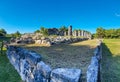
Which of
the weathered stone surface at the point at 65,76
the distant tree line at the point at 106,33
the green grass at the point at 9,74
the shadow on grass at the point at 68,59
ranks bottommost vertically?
the green grass at the point at 9,74

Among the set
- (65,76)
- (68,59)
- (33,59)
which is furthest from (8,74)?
(65,76)

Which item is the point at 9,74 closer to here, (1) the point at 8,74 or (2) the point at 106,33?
(1) the point at 8,74

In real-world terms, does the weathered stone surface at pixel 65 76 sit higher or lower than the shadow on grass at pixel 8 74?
higher

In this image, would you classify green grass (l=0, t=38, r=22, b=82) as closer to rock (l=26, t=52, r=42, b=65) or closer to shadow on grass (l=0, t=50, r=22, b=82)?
shadow on grass (l=0, t=50, r=22, b=82)

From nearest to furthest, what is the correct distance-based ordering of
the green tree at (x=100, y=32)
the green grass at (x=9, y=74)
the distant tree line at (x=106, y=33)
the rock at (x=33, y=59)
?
the rock at (x=33, y=59) < the green grass at (x=9, y=74) < the distant tree line at (x=106, y=33) < the green tree at (x=100, y=32)

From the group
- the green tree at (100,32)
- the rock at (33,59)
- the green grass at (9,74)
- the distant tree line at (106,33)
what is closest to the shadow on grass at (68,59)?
the rock at (33,59)

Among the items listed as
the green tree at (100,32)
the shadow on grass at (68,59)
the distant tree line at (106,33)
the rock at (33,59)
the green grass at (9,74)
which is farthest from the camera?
the green tree at (100,32)

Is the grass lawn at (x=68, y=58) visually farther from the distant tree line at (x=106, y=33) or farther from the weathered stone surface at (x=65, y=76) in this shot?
the distant tree line at (x=106, y=33)

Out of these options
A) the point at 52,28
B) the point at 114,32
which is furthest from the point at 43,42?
the point at 114,32

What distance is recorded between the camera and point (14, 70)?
7992 mm

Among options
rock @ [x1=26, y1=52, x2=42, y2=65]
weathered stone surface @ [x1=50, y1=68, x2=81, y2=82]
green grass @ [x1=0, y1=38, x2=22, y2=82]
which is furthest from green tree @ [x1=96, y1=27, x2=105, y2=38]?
weathered stone surface @ [x1=50, y1=68, x2=81, y2=82]

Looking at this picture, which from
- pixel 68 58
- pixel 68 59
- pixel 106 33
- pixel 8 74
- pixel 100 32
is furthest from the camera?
pixel 100 32

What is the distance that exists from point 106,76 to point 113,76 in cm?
30

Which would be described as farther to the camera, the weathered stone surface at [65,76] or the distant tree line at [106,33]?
the distant tree line at [106,33]
